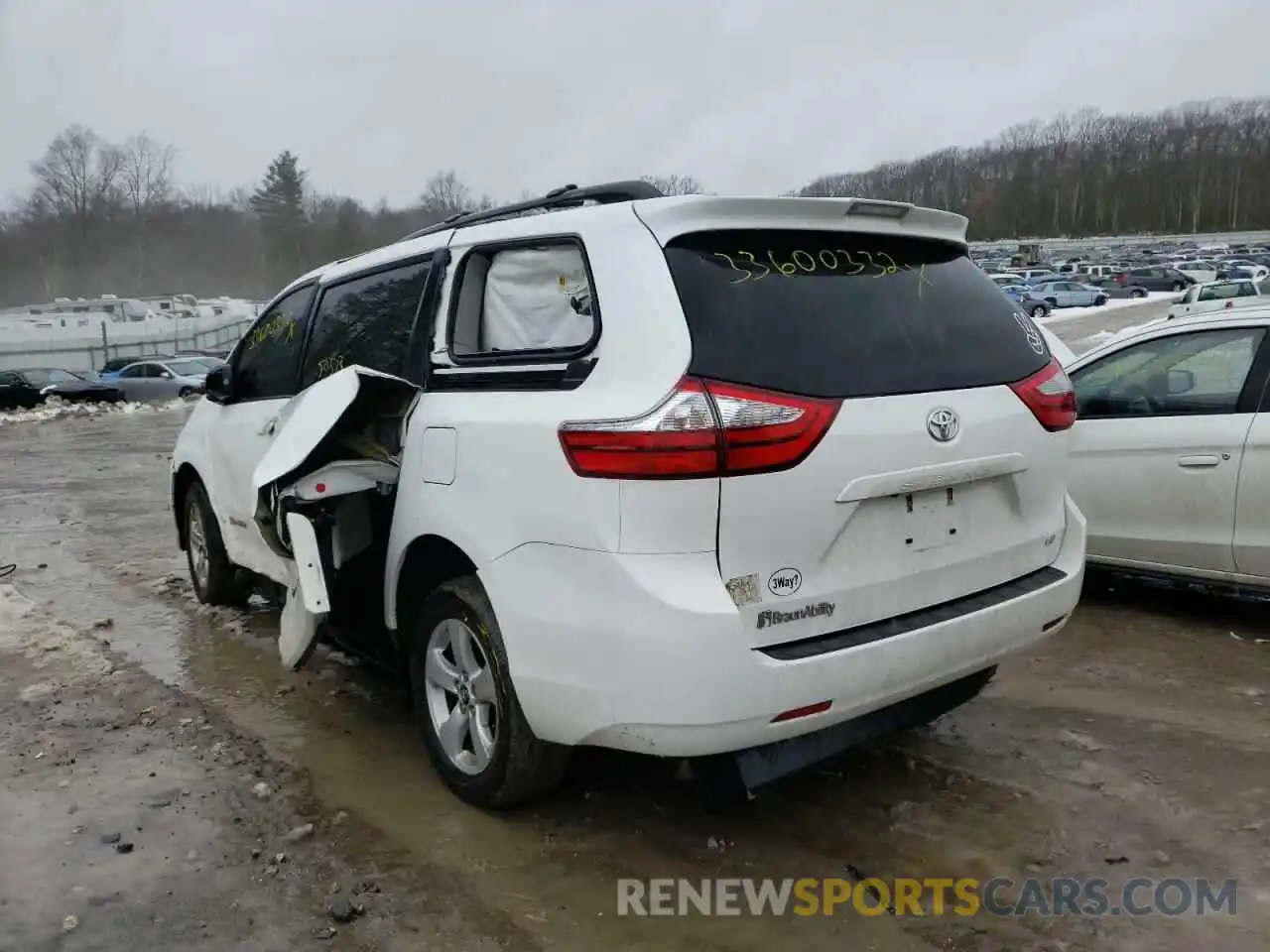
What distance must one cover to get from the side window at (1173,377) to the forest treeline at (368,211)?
67.8 metres

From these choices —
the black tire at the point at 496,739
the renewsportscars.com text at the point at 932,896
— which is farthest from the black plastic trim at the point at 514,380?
the renewsportscars.com text at the point at 932,896

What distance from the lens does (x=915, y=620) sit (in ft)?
9.39

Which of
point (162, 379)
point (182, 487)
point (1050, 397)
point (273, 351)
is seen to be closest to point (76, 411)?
point (162, 379)

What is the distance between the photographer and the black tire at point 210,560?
569 centimetres

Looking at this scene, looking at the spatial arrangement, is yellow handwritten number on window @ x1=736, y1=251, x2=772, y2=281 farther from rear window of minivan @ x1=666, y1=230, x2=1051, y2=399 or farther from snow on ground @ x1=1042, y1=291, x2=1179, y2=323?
snow on ground @ x1=1042, y1=291, x2=1179, y2=323

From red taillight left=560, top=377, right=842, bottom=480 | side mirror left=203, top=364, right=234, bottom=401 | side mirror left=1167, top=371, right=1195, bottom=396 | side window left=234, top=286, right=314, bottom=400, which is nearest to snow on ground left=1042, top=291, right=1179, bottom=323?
side mirror left=1167, top=371, right=1195, bottom=396

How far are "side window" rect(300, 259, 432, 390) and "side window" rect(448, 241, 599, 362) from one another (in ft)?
1.01

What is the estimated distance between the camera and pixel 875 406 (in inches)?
107

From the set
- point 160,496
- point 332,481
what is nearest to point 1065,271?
point 160,496

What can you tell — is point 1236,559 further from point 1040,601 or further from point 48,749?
point 48,749

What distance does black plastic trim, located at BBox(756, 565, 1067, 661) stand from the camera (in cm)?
263

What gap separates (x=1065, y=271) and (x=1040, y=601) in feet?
242

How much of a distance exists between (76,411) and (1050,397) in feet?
79.7

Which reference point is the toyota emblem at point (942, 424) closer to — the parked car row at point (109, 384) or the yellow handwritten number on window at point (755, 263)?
the yellow handwritten number on window at point (755, 263)
